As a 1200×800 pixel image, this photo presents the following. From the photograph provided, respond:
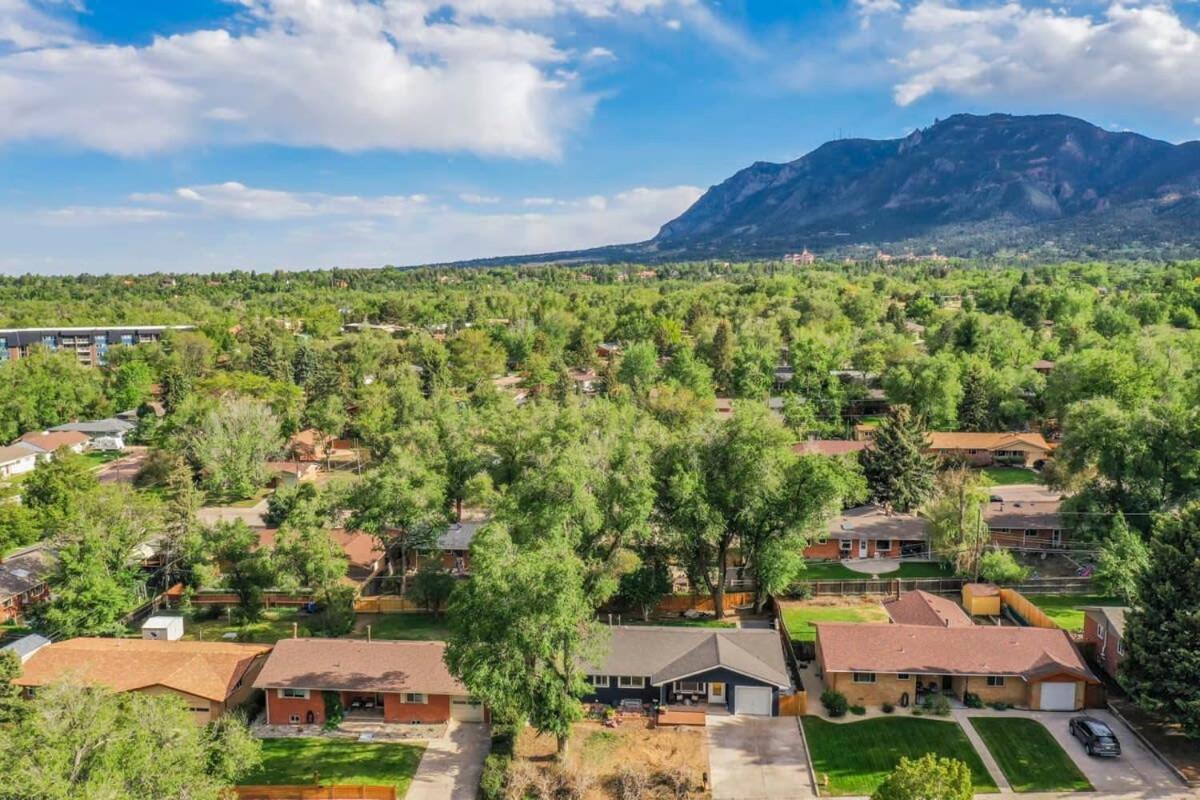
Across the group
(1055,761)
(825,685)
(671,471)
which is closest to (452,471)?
(671,471)

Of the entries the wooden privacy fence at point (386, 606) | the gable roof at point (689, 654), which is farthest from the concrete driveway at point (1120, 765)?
the wooden privacy fence at point (386, 606)

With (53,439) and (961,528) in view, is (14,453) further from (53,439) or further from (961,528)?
(961,528)

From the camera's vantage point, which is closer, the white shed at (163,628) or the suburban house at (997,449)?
the white shed at (163,628)

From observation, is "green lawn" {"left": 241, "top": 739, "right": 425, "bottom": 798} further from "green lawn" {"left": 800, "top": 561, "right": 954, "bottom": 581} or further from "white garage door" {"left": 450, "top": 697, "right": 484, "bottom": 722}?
"green lawn" {"left": 800, "top": 561, "right": 954, "bottom": 581}

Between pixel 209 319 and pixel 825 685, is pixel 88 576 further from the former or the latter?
pixel 209 319

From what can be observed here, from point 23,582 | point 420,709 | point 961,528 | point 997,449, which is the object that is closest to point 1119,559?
point 961,528

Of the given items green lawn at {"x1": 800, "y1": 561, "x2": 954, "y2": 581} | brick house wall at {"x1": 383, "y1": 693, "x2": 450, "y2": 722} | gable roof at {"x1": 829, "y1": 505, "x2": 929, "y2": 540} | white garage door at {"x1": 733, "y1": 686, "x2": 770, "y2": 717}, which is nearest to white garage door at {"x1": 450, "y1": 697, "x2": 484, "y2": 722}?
brick house wall at {"x1": 383, "y1": 693, "x2": 450, "y2": 722}

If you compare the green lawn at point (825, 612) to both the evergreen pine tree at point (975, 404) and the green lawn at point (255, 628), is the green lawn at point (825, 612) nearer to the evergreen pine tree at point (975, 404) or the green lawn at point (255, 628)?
the green lawn at point (255, 628)
